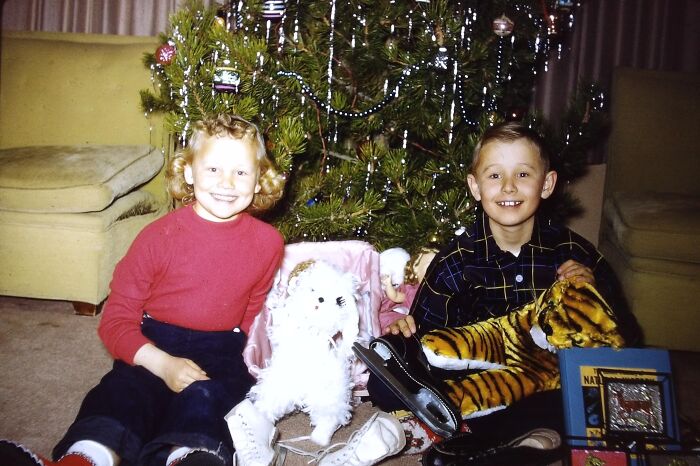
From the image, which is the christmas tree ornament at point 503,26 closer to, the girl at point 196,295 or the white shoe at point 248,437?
the girl at point 196,295

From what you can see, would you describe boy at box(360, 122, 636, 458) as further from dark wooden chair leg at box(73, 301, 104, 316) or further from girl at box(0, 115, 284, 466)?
dark wooden chair leg at box(73, 301, 104, 316)

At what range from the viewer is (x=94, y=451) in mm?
950

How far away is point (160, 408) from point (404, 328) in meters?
0.55

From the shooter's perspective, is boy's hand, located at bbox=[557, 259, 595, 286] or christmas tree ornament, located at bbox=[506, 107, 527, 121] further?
christmas tree ornament, located at bbox=[506, 107, 527, 121]

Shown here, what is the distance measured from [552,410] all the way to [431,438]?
27cm

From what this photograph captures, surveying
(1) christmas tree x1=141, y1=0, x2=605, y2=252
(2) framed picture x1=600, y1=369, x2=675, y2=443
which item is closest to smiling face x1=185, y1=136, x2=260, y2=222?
(1) christmas tree x1=141, y1=0, x2=605, y2=252

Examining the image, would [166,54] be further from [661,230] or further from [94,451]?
[661,230]

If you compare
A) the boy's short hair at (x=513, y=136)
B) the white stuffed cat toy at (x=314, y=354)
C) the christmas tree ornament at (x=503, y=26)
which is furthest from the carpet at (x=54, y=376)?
the christmas tree ornament at (x=503, y=26)

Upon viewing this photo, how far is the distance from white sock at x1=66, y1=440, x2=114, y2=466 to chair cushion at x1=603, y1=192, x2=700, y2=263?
1.61 m

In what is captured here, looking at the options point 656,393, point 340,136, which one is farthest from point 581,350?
point 340,136

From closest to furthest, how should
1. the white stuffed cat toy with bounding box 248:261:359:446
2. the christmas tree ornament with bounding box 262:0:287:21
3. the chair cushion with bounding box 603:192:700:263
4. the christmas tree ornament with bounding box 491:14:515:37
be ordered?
1. the white stuffed cat toy with bounding box 248:261:359:446
2. the christmas tree ornament with bounding box 262:0:287:21
3. the christmas tree ornament with bounding box 491:14:515:37
4. the chair cushion with bounding box 603:192:700:263

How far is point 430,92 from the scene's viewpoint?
61.2 inches

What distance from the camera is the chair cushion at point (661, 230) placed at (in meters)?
1.73

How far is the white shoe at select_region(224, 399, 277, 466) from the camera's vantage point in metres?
1.03
